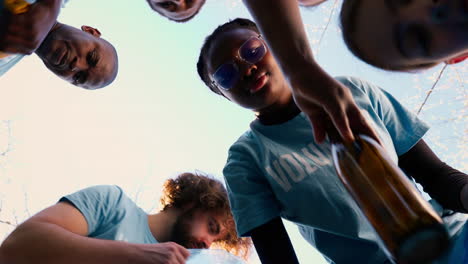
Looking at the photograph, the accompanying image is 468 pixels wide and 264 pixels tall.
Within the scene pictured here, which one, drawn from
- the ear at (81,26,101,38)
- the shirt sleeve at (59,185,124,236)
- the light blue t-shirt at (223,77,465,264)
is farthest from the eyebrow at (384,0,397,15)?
the ear at (81,26,101,38)

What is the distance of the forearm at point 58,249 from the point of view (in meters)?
0.81

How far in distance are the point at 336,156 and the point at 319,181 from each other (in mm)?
180

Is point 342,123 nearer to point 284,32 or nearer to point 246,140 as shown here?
point 284,32

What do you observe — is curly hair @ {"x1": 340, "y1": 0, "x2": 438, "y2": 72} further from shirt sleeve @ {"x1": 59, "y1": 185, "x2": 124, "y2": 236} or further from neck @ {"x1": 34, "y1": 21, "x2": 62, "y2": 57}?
neck @ {"x1": 34, "y1": 21, "x2": 62, "y2": 57}

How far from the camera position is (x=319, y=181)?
807 millimetres

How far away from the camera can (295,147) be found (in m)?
0.91

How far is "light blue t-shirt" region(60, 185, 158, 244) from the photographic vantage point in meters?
1.05

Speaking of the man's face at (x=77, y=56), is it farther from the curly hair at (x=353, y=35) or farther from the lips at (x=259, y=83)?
the curly hair at (x=353, y=35)

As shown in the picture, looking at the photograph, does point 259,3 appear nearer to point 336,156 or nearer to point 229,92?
point 336,156

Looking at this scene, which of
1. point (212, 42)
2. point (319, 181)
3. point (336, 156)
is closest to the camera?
point (336, 156)

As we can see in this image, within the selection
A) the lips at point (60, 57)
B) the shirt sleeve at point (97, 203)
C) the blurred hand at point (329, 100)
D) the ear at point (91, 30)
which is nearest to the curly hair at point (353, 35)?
the blurred hand at point (329, 100)

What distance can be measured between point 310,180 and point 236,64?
38 centimetres

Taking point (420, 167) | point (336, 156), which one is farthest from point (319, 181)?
point (420, 167)

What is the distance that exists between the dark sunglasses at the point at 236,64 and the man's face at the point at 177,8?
605mm
